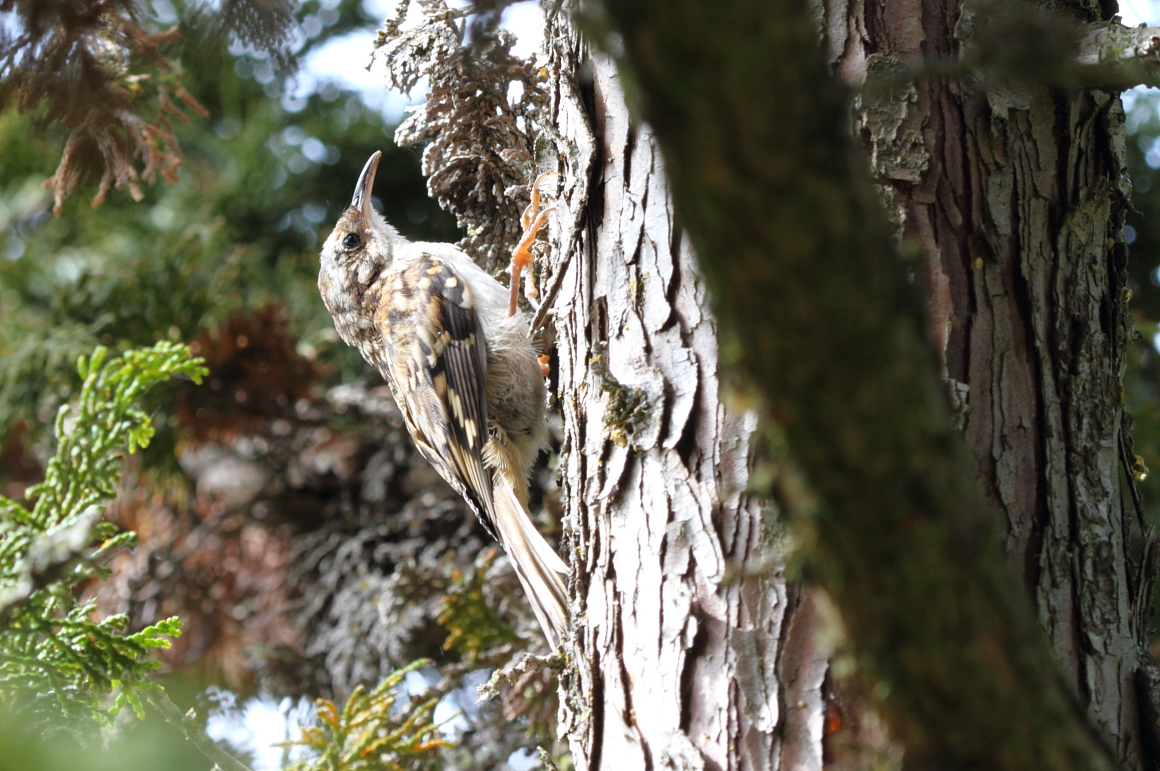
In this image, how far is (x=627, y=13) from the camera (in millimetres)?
642

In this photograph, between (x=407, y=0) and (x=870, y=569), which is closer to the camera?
(x=870, y=569)

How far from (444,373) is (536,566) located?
835 millimetres

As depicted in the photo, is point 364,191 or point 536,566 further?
point 364,191

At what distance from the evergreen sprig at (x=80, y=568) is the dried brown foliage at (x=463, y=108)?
3.05 ft

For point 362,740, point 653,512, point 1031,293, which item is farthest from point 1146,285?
point 362,740

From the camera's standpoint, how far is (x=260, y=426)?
360cm

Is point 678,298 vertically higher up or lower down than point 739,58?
higher up

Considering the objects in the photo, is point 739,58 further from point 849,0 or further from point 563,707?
point 563,707

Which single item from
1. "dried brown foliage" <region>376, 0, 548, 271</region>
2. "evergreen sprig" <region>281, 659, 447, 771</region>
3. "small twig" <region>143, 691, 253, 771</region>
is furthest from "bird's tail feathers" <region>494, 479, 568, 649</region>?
"dried brown foliage" <region>376, 0, 548, 271</region>

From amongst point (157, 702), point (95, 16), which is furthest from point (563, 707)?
point (95, 16)

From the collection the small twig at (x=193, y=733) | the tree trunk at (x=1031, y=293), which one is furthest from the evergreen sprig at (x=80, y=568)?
the tree trunk at (x=1031, y=293)

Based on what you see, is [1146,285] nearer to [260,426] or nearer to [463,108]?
[463,108]

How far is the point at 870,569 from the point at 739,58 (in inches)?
16.7

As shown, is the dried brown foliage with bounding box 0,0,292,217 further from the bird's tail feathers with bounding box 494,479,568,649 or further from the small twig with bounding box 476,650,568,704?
the bird's tail feathers with bounding box 494,479,568,649
